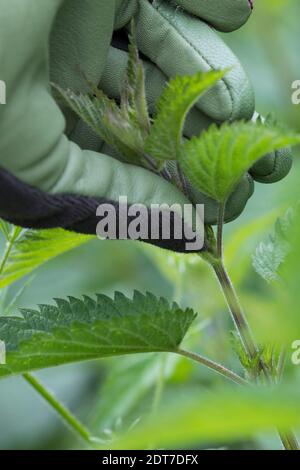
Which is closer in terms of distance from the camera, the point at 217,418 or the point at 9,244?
the point at 217,418

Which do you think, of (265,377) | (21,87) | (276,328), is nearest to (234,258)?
(265,377)

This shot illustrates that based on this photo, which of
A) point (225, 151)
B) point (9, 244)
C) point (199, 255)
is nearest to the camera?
point (225, 151)

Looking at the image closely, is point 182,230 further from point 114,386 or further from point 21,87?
point 114,386

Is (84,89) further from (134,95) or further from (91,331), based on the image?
(91,331)

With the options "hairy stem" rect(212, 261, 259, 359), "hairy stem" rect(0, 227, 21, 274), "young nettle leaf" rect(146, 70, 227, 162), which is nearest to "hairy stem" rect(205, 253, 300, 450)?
"hairy stem" rect(212, 261, 259, 359)

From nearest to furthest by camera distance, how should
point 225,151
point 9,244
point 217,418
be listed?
1. point 217,418
2. point 225,151
3. point 9,244

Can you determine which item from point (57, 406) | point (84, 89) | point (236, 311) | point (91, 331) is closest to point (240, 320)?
point (236, 311)

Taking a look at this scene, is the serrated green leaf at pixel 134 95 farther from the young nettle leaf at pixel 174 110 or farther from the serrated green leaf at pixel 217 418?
the serrated green leaf at pixel 217 418
